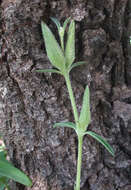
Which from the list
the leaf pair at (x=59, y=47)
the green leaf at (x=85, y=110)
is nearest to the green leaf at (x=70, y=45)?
the leaf pair at (x=59, y=47)

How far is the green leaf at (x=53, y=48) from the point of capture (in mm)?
613

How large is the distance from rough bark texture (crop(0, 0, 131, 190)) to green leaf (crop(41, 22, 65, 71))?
12 cm

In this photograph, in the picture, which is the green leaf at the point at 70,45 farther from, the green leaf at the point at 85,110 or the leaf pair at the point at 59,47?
the green leaf at the point at 85,110

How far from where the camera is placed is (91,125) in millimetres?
812

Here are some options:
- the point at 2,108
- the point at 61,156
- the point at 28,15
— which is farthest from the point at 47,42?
the point at 61,156

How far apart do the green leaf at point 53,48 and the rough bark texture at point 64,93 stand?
0.38 ft

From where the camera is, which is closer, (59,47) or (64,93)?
(59,47)

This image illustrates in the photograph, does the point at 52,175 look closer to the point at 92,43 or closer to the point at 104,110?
the point at 104,110

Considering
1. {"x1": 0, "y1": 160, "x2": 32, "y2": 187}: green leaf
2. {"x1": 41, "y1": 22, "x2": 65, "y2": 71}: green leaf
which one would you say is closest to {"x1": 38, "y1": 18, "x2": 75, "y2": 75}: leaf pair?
{"x1": 41, "y1": 22, "x2": 65, "y2": 71}: green leaf

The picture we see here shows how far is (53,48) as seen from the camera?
2.03ft

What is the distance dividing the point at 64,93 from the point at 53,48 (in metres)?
0.20

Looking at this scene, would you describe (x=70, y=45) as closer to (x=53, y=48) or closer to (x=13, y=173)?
(x=53, y=48)

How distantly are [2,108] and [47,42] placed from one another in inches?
12.2

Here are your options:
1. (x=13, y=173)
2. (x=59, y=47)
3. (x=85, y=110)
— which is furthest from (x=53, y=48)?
(x=13, y=173)
